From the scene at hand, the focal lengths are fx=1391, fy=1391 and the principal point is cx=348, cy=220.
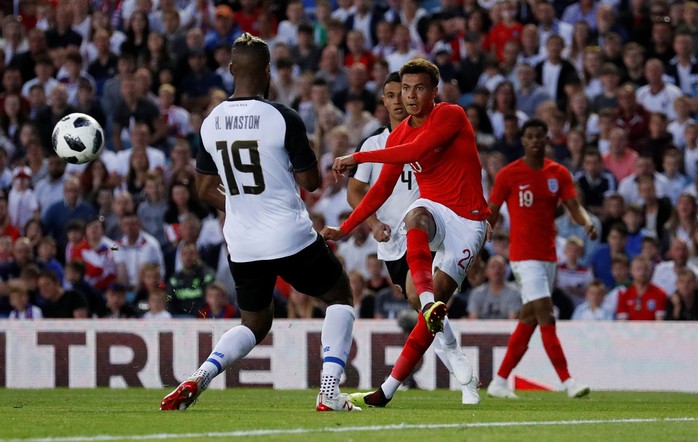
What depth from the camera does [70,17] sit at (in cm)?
2281

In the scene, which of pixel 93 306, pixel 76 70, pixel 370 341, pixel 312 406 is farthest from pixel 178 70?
pixel 312 406

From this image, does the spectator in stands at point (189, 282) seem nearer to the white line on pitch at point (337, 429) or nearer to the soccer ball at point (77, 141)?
the soccer ball at point (77, 141)

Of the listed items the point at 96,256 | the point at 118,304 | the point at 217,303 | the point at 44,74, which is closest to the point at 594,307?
the point at 217,303

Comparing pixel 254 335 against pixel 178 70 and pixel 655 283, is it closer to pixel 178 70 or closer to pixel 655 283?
pixel 655 283

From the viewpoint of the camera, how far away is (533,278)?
13.5m

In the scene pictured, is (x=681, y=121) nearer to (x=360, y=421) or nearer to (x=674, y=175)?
(x=674, y=175)

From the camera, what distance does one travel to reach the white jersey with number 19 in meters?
9.21

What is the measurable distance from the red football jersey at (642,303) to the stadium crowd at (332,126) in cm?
2

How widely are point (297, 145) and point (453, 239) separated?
1.75 meters

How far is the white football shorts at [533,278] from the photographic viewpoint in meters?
13.5

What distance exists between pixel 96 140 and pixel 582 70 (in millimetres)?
9653

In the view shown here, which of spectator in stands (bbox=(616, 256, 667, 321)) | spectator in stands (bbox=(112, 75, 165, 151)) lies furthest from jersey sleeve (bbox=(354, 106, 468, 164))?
spectator in stands (bbox=(112, 75, 165, 151))

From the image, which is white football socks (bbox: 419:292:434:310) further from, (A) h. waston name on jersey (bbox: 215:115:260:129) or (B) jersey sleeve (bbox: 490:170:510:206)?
(B) jersey sleeve (bbox: 490:170:510:206)

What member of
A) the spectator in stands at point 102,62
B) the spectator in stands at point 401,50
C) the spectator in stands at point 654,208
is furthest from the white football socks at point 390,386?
the spectator in stands at point 102,62
